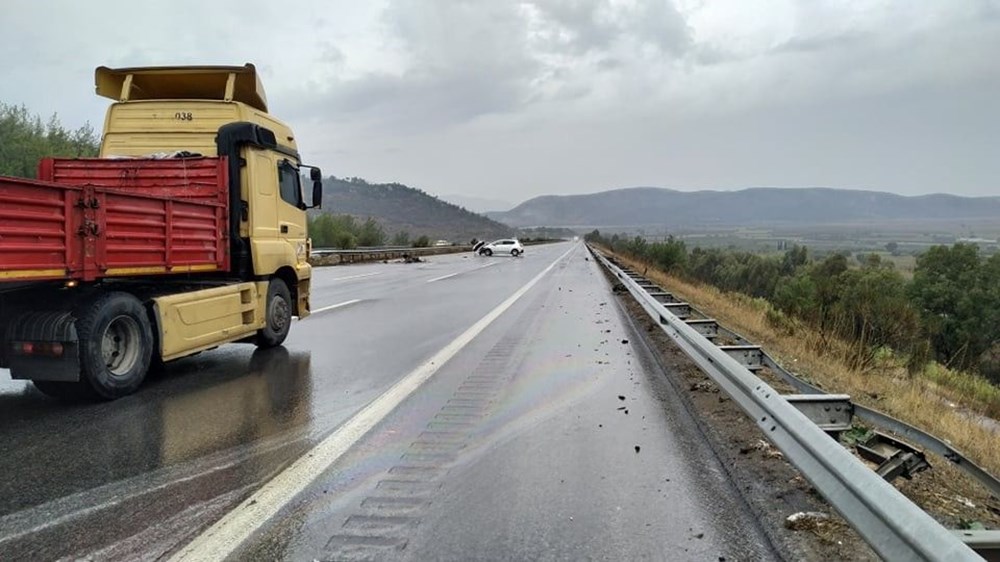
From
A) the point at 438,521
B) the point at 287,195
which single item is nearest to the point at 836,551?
the point at 438,521

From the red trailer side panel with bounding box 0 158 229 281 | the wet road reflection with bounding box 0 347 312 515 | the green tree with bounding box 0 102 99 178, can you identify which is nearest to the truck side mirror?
the red trailer side panel with bounding box 0 158 229 281

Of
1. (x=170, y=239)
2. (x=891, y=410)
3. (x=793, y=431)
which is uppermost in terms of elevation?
(x=170, y=239)

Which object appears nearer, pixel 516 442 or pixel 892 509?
pixel 892 509

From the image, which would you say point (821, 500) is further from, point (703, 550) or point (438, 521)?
point (438, 521)

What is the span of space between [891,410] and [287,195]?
768cm

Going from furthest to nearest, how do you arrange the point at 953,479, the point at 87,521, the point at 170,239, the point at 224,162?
the point at 224,162 < the point at 170,239 < the point at 953,479 < the point at 87,521

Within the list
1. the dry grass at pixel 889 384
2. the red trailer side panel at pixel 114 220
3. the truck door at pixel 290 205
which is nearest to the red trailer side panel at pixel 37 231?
the red trailer side panel at pixel 114 220

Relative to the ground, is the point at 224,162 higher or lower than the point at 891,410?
higher

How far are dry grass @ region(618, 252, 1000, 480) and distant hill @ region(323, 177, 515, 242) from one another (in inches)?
4943

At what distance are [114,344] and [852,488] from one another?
244 inches

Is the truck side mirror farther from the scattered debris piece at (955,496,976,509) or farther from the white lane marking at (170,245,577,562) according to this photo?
the scattered debris piece at (955,496,976,509)

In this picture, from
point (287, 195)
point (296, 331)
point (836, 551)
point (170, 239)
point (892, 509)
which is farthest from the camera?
point (296, 331)

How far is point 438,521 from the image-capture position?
3.53 metres

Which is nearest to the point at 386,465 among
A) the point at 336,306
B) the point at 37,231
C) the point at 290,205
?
the point at 37,231
